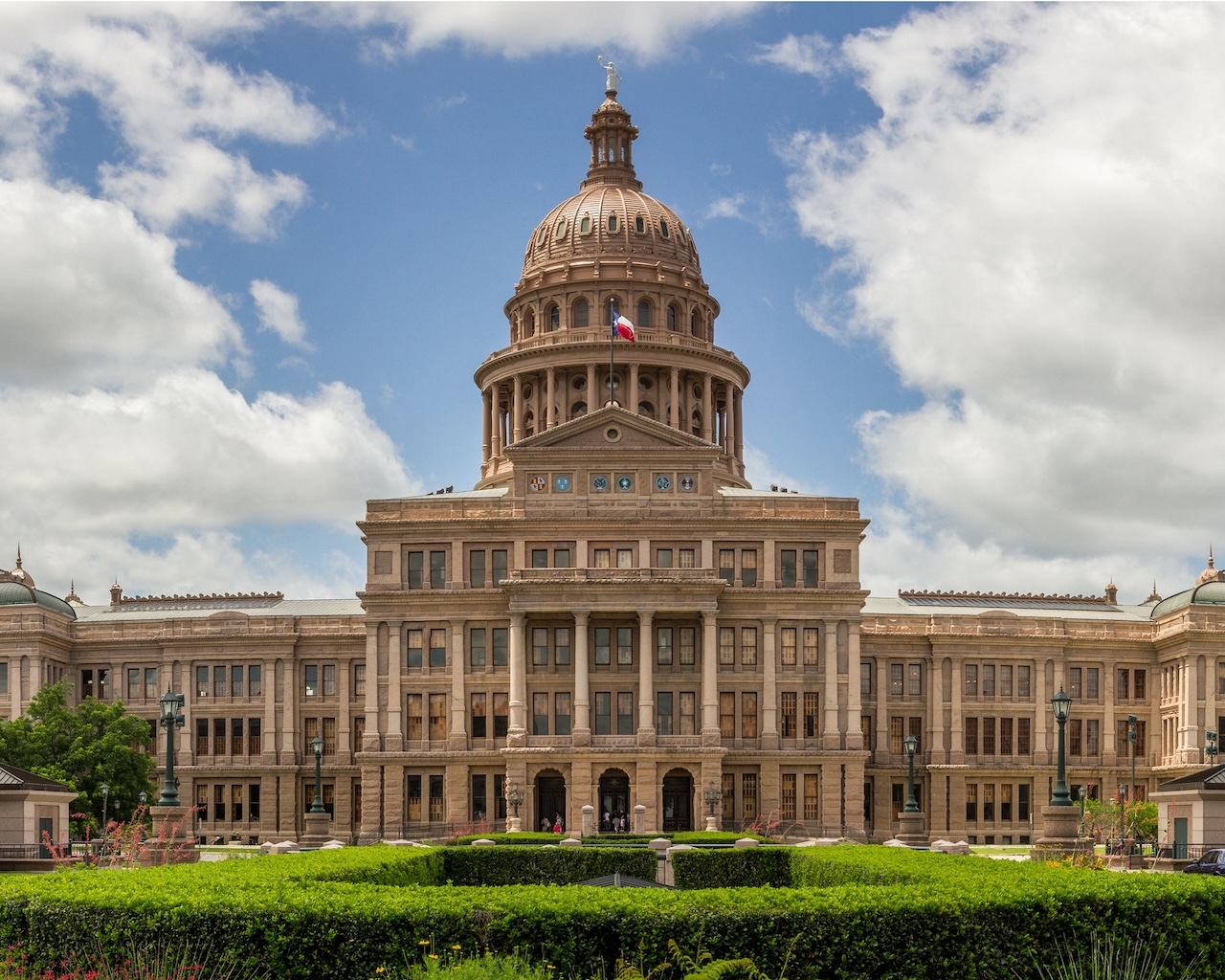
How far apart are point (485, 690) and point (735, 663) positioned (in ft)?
46.7

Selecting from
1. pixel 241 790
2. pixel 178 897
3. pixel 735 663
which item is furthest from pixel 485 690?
pixel 178 897

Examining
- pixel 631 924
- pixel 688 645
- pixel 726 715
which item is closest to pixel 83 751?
pixel 688 645

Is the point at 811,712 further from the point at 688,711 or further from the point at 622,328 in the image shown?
the point at 622,328

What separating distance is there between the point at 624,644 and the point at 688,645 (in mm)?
3600

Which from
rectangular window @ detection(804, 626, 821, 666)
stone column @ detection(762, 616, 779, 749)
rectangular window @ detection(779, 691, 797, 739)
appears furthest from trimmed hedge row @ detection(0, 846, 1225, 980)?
rectangular window @ detection(804, 626, 821, 666)

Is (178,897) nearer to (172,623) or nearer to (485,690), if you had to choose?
(485,690)

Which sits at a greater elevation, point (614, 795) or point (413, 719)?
point (413, 719)

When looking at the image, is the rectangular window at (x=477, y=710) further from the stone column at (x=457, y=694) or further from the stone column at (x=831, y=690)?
the stone column at (x=831, y=690)

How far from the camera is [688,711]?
9212 cm

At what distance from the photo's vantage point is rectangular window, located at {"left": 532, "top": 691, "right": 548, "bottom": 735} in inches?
3617

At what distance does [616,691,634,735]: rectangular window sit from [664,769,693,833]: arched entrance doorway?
3.41 m

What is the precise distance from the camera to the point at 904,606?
4360 inches

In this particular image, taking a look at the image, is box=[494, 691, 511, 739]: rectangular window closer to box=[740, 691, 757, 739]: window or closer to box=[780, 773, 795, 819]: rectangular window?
box=[740, 691, 757, 739]: window

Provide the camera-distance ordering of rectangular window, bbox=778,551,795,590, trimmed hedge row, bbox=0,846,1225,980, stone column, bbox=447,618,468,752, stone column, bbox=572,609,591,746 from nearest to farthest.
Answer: trimmed hedge row, bbox=0,846,1225,980, stone column, bbox=572,609,591,746, stone column, bbox=447,618,468,752, rectangular window, bbox=778,551,795,590
